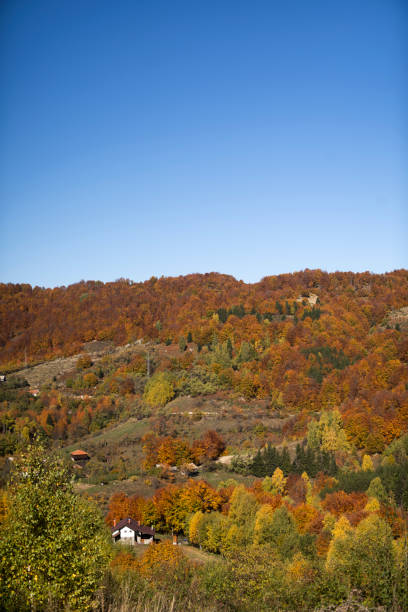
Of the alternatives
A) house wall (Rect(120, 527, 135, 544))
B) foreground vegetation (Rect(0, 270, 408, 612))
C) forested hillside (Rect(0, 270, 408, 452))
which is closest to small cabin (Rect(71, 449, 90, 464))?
foreground vegetation (Rect(0, 270, 408, 612))

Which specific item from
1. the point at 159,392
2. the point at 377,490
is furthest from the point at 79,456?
the point at 377,490

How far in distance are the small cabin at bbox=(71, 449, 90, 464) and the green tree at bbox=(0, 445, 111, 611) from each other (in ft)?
196

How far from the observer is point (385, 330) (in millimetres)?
101938

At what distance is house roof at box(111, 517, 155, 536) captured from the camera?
44.4 meters

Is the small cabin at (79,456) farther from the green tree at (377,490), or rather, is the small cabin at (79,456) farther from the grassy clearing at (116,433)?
the green tree at (377,490)

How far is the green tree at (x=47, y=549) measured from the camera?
12.3 m

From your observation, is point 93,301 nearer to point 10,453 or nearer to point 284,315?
point 284,315

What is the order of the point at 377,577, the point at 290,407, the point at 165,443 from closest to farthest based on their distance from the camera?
the point at 377,577
the point at 165,443
the point at 290,407

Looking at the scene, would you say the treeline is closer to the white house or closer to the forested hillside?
the forested hillside

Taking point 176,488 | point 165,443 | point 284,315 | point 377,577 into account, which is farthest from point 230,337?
point 377,577

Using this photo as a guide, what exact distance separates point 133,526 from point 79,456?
31.0 m

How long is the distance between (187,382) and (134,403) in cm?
1001

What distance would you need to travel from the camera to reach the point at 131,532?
1735 inches

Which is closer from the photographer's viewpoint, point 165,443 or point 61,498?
point 61,498
